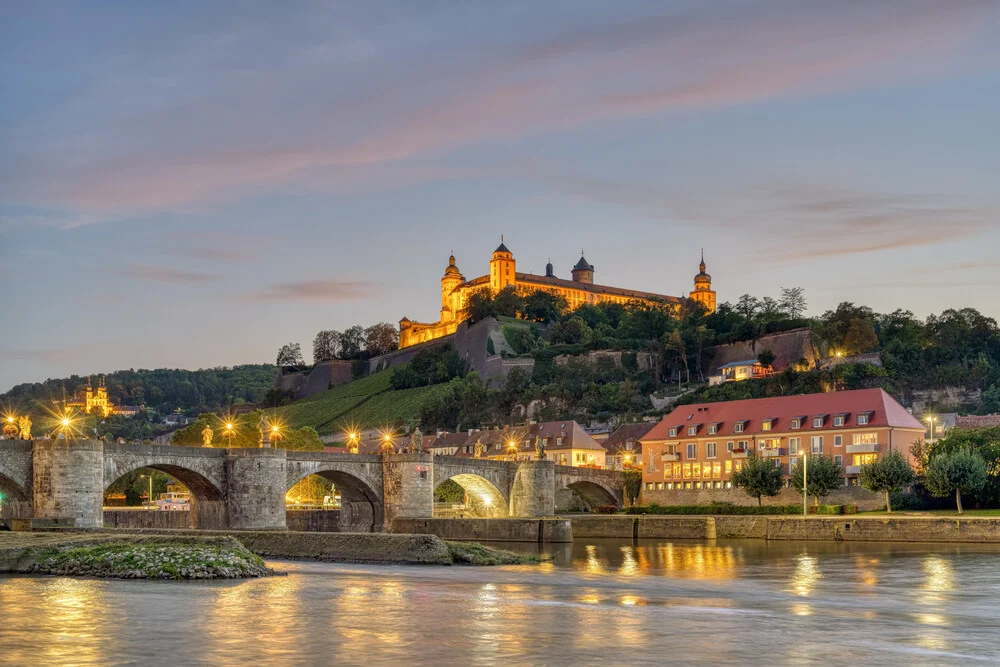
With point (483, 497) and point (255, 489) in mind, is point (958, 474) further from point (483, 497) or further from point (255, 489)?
point (255, 489)

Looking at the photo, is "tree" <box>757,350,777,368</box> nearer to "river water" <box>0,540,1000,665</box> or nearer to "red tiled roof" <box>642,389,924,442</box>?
"red tiled roof" <box>642,389,924,442</box>

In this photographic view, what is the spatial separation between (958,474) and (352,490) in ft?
113

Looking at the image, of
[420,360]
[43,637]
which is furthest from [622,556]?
[420,360]

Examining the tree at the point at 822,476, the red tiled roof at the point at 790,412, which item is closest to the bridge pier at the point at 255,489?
the tree at the point at 822,476

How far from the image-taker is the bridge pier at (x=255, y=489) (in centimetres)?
6059

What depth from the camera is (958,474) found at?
66.8m

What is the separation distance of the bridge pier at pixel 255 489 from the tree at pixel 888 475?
33864mm

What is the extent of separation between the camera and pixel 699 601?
109ft

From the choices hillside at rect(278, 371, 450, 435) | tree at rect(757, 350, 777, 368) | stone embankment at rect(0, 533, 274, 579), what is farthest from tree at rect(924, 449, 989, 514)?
hillside at rect(278, 371, 450, 435)

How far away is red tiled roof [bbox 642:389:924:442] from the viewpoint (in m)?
82.9

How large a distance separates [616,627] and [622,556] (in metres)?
28.8

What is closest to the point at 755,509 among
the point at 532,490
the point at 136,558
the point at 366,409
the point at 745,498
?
the point at 745,498

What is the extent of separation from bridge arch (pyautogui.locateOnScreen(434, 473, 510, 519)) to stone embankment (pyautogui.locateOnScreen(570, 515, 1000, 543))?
647 cm

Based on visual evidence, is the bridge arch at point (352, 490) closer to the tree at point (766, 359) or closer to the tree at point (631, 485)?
the tree at point (631, 485)
